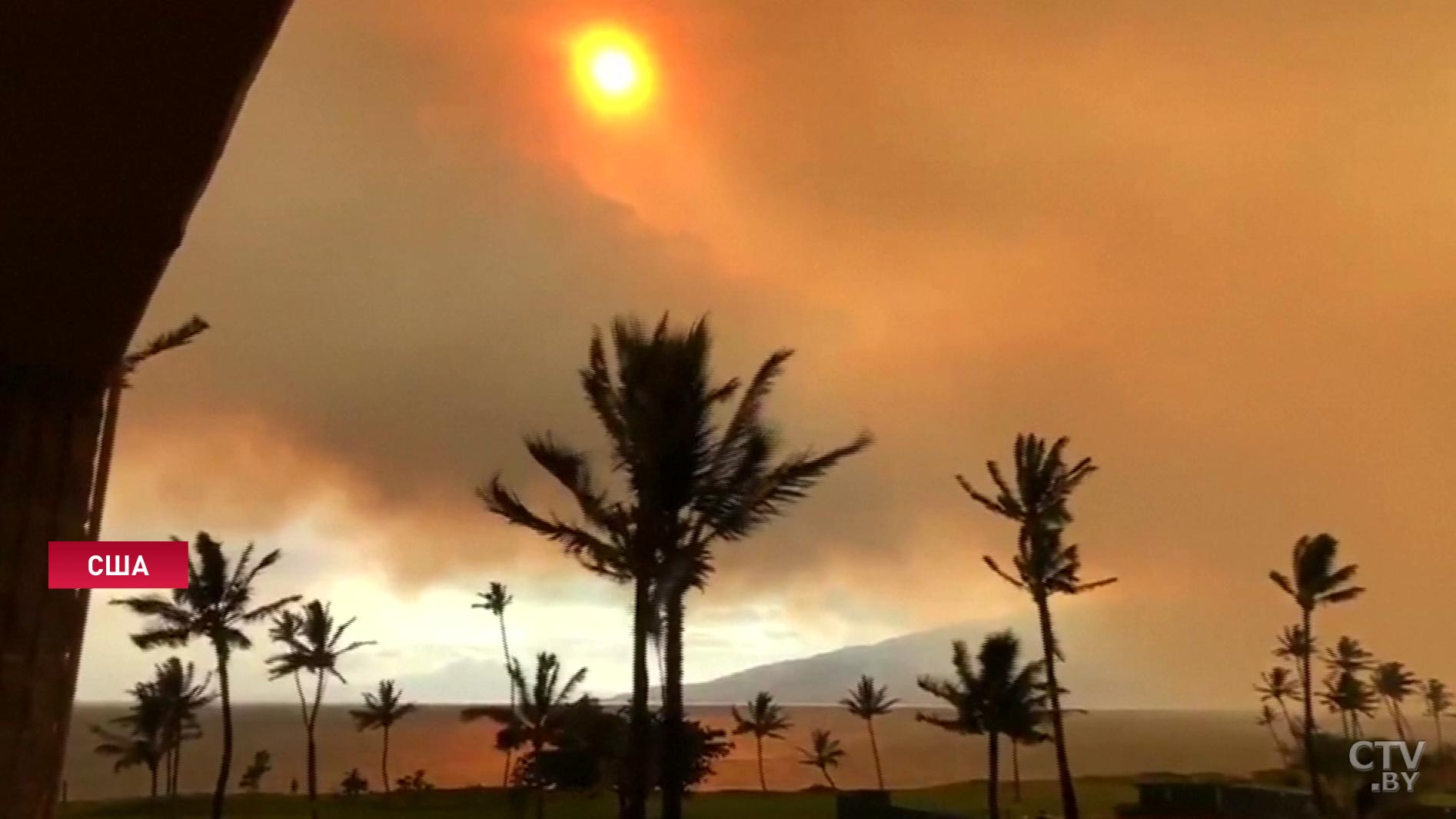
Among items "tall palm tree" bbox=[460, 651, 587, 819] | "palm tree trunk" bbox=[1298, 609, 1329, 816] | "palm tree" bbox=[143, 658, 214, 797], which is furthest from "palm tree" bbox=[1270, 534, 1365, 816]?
"palm tree" bbox=[143, 658, 214, 797]

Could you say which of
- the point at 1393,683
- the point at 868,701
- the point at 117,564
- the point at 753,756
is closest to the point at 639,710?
the point at 117,564

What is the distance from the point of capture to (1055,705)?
39.6ft

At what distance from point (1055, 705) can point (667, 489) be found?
7702mm

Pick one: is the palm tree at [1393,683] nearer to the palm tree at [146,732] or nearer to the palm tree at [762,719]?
the palm tree at [762,719]

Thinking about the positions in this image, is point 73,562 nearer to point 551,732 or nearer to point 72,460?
point 72,460

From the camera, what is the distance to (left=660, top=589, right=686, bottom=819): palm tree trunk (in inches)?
241

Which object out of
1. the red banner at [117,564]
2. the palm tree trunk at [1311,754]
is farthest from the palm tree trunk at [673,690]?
the palm tree trunk at [1311,754]

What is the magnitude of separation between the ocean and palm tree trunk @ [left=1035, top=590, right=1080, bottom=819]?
7.85 meters

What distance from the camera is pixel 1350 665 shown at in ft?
56.3

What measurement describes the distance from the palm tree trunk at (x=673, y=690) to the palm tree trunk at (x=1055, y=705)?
7.16m

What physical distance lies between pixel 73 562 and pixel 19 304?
1100 mm

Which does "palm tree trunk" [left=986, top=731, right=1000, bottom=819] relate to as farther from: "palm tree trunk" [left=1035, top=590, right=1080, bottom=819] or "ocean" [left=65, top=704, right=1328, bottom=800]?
"ocean" [left=65, top=704, right=1328, bottom=800]

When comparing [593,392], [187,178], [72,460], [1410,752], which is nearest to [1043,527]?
[1410,752]

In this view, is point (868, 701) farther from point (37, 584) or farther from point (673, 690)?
point (37, 584)
